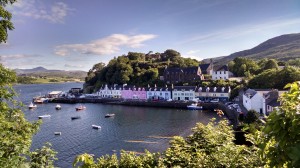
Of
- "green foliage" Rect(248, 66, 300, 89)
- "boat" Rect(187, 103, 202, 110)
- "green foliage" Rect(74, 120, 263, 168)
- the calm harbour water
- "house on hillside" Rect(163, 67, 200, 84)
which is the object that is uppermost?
"house on hillside" Rect(163, 67, 200, 84)

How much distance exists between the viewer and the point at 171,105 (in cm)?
5978

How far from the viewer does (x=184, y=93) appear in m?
64.8

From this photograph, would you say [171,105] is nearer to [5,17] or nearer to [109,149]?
[109,149]

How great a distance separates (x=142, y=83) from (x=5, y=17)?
241 feet

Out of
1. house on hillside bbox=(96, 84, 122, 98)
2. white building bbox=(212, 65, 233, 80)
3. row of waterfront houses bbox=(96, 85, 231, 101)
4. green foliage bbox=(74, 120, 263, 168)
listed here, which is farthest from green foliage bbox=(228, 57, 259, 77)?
green foliage bbox=(74, 120, 263, 168)

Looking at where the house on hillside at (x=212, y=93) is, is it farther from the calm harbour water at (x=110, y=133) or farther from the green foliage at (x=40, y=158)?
the green foliage at (x=40, y=158)

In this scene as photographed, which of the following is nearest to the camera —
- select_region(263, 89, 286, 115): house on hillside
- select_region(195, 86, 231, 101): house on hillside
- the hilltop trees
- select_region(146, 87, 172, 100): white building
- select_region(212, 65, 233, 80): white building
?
select_region(263, 89, 286, 115): house on hillside

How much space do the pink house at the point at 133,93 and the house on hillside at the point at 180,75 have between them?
12289 millimetres

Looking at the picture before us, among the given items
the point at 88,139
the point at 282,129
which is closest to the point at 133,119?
the point at 88,139

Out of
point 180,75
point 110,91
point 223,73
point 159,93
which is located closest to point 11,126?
point 159,93

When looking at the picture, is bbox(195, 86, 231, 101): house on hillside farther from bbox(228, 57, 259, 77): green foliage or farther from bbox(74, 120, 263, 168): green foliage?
bbox(74, 120, 263, 168): green foliage

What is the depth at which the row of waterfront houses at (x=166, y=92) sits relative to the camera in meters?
A: 61.2

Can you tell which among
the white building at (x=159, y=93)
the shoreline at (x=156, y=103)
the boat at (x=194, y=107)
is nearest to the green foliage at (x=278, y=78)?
the shoreline at (x=156, y=103)

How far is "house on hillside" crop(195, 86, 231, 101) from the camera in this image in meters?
59.7
